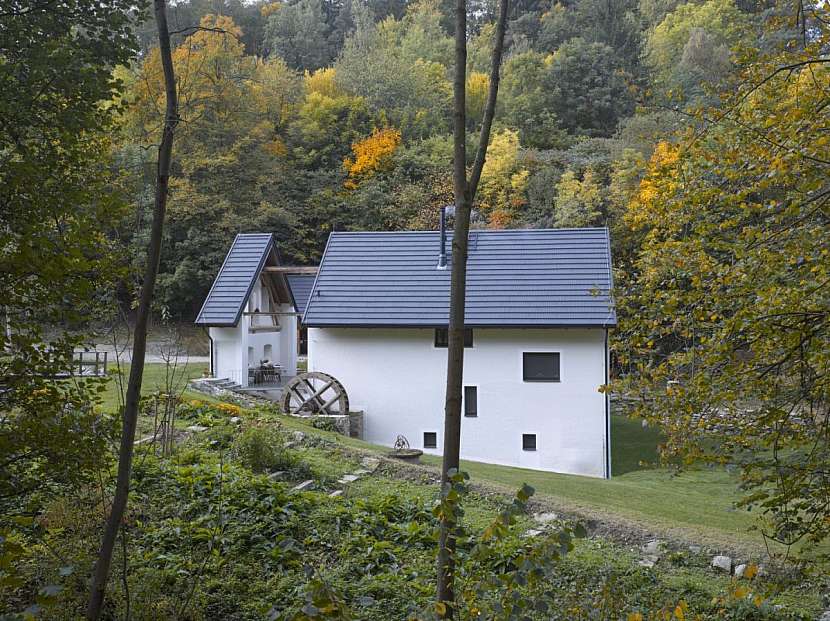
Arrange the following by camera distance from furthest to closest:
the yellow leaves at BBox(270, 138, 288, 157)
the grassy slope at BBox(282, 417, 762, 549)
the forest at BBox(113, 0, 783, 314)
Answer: the yellow leaves at BBox(270, 138, 288, 157), the forest at BBox(113, 0, 783, 314), the grassy slope at BBox(282, 417, 762, 549)

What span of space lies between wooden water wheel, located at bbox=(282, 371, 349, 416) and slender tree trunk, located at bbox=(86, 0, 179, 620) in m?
14.2

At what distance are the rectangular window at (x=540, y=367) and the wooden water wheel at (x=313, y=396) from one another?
14.9 feet

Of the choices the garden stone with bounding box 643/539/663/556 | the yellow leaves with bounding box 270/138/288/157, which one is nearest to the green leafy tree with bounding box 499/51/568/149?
the yellow leaves with bounding box 270/138/288/157

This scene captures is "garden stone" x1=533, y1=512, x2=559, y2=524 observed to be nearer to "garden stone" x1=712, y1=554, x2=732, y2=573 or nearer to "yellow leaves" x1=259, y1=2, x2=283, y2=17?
"garden stone" x1=712, y1=554, x2=732, y2=573

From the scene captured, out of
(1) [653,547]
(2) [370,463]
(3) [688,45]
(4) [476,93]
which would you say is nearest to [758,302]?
(1) [653,547]

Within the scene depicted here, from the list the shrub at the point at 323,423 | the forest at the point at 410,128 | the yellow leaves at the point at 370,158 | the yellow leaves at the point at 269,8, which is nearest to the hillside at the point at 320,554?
the shrub at the point at 323,423

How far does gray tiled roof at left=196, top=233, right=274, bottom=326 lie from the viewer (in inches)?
848

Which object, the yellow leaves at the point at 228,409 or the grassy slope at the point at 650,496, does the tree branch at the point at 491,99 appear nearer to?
the grassy slope at the point at 650,496

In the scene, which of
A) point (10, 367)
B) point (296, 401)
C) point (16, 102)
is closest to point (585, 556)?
point (10, 367)

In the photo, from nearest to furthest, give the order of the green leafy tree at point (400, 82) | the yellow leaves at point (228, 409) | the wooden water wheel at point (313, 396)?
the yellow leaves at point (228, 409) → the wooden water wheel at point (313, 396) → the green leafy tree at point (400, 82)

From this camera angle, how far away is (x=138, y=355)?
13.7 feet

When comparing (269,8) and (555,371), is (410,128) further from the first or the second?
(555,371)

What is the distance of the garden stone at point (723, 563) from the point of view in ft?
25.5

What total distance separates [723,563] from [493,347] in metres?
11.0
